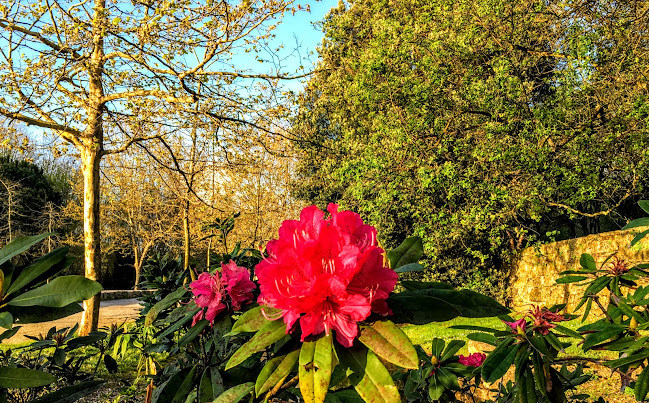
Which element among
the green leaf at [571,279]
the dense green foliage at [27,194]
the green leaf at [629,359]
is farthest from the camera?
the dense green foliage at [27,194]

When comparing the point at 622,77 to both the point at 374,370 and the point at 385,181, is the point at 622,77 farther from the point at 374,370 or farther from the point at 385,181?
the point at 374,370

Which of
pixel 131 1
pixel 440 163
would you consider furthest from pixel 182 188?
pixel 440 163

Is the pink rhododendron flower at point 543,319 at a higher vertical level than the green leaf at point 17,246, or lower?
lower

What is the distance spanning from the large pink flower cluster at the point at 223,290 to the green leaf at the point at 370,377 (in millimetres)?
454

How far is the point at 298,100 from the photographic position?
286 inches

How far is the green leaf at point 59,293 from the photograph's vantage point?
0.79 meters

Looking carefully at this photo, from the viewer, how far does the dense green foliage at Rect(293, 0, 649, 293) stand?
25.3ft

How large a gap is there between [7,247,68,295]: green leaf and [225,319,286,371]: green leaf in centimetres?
43

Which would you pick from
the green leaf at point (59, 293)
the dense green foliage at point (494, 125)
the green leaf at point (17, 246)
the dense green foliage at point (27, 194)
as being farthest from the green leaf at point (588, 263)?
the dense green foliage at point (27, 194)

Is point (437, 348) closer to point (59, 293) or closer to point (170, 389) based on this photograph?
point (170, 389)

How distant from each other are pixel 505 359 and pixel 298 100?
6.71 m

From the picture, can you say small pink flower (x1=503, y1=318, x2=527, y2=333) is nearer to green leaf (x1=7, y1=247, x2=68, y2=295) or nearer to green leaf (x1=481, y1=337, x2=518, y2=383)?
green leaf (x1=481, y1=337, x2=518, y2=383)

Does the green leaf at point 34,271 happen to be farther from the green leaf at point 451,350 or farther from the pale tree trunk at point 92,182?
the pale tree trunk at point 92,182

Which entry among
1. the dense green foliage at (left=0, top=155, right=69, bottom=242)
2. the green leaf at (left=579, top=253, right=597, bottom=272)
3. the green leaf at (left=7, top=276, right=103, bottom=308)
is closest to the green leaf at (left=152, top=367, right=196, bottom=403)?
the green leaf at (left=7, top=276, right=103, bottom=308)
